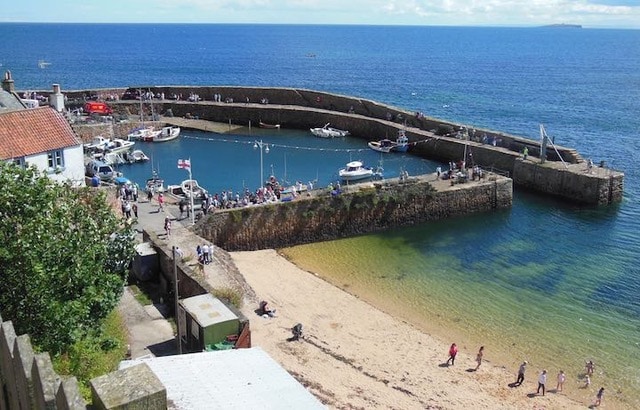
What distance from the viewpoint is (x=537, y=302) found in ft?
92.2

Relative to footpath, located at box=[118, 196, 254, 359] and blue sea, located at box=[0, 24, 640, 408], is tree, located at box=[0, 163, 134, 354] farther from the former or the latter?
blue sea, located at box=[0, 24, 640, 408]

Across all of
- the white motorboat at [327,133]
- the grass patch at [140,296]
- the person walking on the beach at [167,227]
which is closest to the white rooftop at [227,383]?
the grass patch at [140,296]

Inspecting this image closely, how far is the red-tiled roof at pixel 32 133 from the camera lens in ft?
81.9

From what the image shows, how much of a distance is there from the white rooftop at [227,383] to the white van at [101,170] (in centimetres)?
2922

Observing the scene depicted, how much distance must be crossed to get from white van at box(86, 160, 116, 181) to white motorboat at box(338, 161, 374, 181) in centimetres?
1422

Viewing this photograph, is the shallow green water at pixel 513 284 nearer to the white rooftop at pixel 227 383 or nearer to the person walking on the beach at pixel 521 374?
the person walking on the beach at pixel 521 374

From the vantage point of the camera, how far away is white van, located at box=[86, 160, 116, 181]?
1593 inches

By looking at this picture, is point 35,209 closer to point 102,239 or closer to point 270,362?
point 102,239

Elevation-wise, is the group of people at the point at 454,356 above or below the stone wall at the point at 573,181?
below

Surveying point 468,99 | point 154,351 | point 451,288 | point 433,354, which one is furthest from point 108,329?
Answer: point 468,99

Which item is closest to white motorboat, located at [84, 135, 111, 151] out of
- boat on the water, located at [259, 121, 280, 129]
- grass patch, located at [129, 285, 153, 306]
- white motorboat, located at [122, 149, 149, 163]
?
white motorboat, located at [122, 149, 149, 163]

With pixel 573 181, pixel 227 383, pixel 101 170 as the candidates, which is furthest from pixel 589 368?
pixel 101 170

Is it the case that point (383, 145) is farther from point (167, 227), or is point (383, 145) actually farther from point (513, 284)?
point (167, 227)

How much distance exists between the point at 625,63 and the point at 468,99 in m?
85.7
